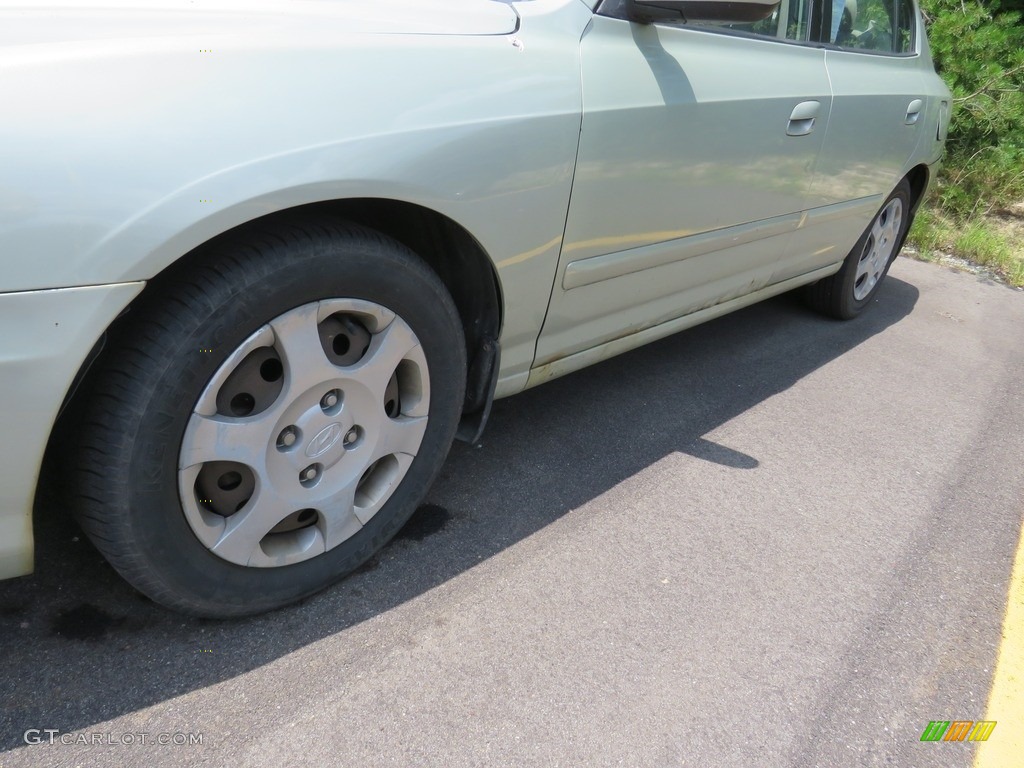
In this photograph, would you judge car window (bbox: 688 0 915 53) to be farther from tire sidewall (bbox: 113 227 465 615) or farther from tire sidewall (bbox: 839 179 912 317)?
tire sidewall (bbox: 113 227 465 615)

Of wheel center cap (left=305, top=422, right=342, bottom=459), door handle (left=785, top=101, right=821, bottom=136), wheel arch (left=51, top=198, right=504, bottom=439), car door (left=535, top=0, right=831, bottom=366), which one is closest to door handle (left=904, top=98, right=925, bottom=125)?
car door (left=535, top=0, right=831, bottom=366)

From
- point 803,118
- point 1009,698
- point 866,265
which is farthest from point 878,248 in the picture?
point 1009,698

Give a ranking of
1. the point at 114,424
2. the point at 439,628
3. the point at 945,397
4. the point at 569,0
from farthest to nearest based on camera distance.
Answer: the point at 945,397, the point at 569,0, the point at 439,628, the point at 114,424

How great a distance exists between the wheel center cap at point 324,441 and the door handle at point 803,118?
1.77 m

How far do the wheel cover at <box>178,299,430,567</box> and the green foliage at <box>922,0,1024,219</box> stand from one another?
19.5 feet

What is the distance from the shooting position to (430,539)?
7.41ft

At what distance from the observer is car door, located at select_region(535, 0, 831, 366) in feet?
7.09

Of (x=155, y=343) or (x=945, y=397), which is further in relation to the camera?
(x=945, y=397)

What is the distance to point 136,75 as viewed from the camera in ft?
4.50

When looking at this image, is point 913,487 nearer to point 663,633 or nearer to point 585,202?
point 663,633

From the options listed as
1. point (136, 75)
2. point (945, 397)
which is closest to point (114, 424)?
point (136, 75)

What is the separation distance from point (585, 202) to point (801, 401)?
1671 millimetres

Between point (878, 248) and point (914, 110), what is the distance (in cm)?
77

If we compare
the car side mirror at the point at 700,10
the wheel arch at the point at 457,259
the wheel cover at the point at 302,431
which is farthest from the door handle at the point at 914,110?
the wheel cover at the point at 302,431
